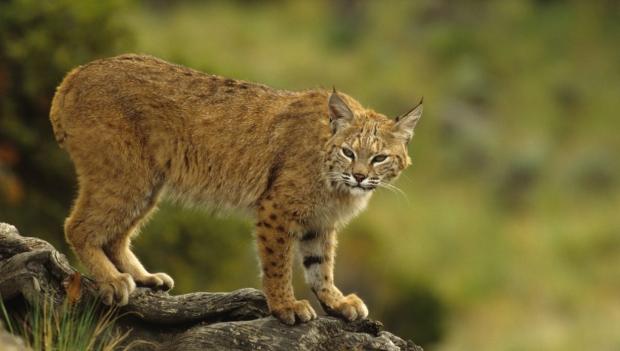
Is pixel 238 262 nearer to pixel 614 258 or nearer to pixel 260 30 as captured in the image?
pixel 614 258

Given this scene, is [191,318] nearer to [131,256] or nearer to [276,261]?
[276,261]

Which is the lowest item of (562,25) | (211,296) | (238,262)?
(211,296)

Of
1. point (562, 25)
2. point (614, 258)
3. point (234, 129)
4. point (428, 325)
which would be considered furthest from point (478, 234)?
point (234, 129)

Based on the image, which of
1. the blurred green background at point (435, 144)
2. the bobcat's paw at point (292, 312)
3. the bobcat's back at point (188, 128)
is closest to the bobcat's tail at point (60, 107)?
the bobcat's back at point (188, 128)

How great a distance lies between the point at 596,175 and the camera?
50.2 meters

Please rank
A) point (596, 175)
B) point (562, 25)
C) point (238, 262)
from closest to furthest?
1. point (238, 262)
2. point (596, 175)
3. point (562, 25)

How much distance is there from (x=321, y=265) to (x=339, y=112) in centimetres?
149

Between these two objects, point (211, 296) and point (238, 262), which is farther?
point (238, 262)

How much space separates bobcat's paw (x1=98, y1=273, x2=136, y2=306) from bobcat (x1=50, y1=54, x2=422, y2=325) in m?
0.01

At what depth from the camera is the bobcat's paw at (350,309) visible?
13188mm

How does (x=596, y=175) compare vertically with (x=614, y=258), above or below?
above

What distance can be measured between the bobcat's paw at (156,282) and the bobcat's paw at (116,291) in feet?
2.12

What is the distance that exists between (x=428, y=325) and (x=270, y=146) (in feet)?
72.0

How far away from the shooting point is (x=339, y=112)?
1348 cm
